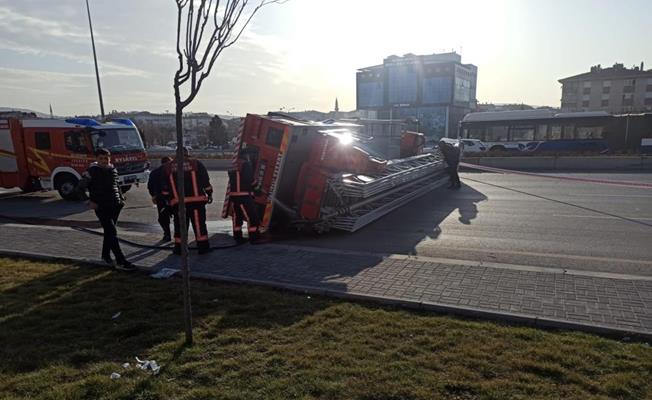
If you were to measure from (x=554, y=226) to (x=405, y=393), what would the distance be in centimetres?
731

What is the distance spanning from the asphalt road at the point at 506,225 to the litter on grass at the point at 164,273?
242 cm

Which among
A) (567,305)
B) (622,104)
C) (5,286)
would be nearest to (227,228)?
(5,286)

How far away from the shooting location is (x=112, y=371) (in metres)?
3.60

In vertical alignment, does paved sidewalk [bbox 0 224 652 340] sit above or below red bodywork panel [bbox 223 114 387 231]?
below

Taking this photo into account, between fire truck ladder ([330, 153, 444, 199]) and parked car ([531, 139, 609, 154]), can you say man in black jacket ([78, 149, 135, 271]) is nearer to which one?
fire truck ladder ([330, 153, 444, 199])

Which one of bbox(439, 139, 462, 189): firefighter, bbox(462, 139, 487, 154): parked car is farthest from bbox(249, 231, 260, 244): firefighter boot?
bbox(462, 139, 487, 154): parked car

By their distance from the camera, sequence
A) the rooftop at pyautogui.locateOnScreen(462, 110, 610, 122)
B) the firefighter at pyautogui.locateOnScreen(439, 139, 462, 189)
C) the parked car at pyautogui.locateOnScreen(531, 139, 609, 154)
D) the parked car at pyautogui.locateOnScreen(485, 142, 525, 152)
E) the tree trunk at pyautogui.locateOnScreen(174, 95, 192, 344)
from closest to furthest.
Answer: the tree trunk at pyautogui.locateOnScreen(174, 95, 192, 344) → the firefighter at pyautogui.locateOnScreen(439, 139, 462, 189) → the parked car at pyautogui.locateOnScreen(531, 139, 609, 154) → the rooftop at pyautogui.locateOnScreen(462, 110, 610, 122) → the parked car at pyautogui.locateOnScreen(485, 142, 525, 152)

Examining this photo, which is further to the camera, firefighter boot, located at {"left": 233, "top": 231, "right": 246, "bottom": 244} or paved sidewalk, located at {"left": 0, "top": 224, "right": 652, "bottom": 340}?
firefighter boot, located at {"left": 233, "top": 231, "right": 246, "bottom": 244}

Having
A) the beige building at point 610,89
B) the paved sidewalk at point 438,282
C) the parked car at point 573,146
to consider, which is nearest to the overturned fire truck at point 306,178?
the paved sidewalk at point 438,282

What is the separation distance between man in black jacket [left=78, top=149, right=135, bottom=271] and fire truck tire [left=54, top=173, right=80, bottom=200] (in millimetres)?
9562

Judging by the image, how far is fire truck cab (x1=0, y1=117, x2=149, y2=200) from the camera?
48.3 feet

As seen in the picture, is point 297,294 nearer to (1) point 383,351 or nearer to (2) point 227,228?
(1) point 383,351

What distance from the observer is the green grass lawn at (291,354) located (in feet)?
10.6

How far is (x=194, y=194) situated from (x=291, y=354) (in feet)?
14.2
